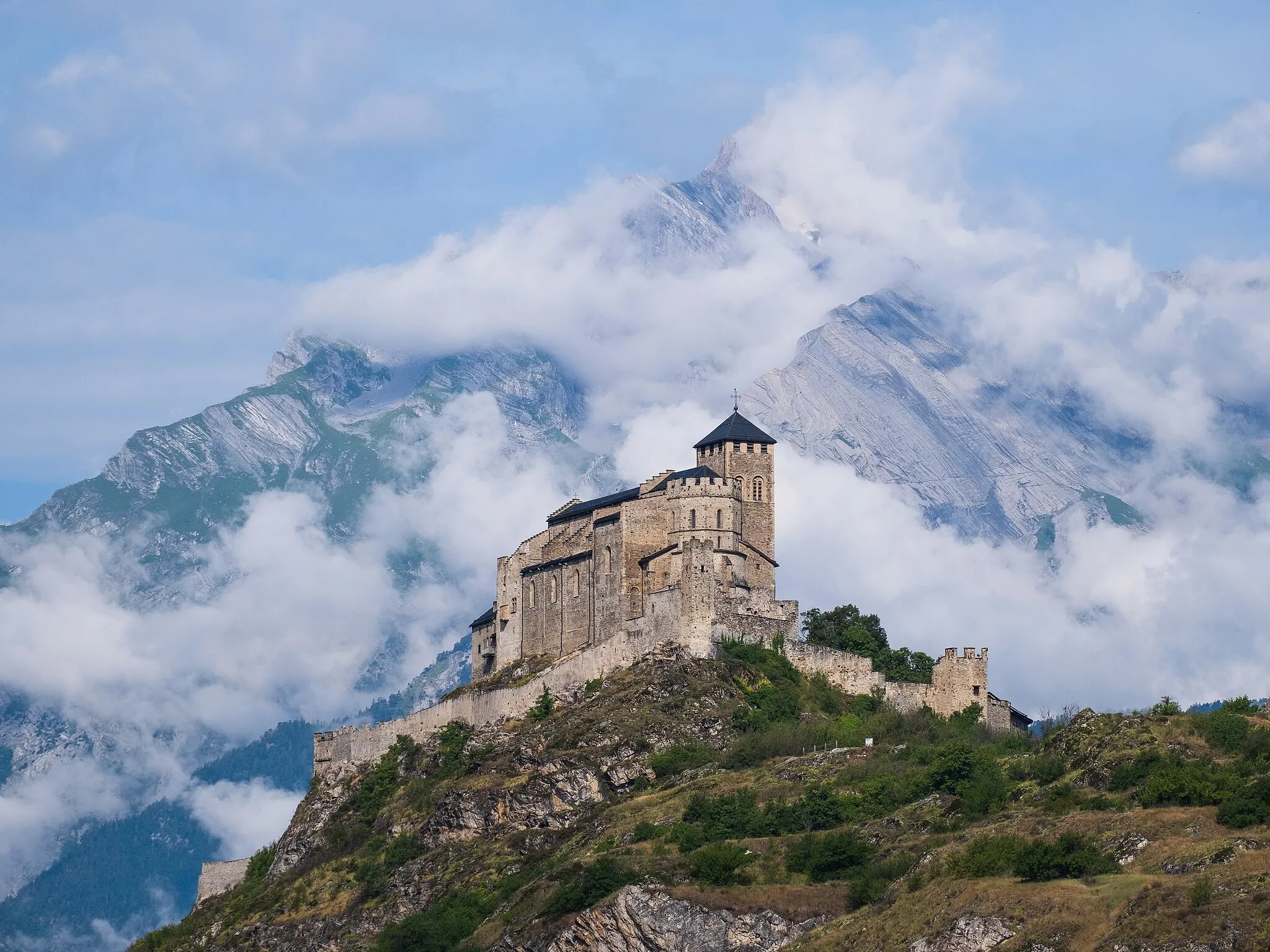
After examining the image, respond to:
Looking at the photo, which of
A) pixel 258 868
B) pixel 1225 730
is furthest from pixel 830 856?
pixel 258 868

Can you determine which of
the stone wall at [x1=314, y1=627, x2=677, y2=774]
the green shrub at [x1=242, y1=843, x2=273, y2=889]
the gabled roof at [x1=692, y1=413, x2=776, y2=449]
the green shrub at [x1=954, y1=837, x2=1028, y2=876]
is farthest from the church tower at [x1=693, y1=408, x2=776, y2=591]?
the green shrub at [x1=954, y1=837, x2=1028, y2=876]

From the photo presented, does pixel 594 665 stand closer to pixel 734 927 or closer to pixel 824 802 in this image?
pixel 824 802

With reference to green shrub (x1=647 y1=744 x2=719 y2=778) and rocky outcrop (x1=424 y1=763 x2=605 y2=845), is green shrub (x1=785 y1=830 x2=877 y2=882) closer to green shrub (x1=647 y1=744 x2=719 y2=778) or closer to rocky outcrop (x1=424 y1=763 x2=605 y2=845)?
green shrub (x1=647 y1=744 x2=719 y2=778)

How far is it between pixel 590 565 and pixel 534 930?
39.0 m

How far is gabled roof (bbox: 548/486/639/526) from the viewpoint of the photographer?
457 feet

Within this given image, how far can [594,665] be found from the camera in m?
127

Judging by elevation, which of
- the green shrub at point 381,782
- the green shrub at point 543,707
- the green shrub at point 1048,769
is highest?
the green shrub at point 543,707

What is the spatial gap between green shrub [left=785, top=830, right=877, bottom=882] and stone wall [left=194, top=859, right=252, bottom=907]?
2172 inches

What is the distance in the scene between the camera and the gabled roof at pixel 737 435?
5374 inches

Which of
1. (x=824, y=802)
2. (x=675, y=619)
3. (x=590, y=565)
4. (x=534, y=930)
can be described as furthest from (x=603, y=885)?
(x=590, y=565)

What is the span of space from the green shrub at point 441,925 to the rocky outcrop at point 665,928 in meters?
12.6

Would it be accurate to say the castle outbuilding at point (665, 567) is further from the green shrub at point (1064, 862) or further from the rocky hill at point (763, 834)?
the green shrub at point (1064, 862)

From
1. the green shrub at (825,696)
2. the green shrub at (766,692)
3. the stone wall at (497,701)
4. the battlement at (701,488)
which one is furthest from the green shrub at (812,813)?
the battlement at (701,488)

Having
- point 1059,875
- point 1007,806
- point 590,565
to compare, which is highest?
point 590,565
